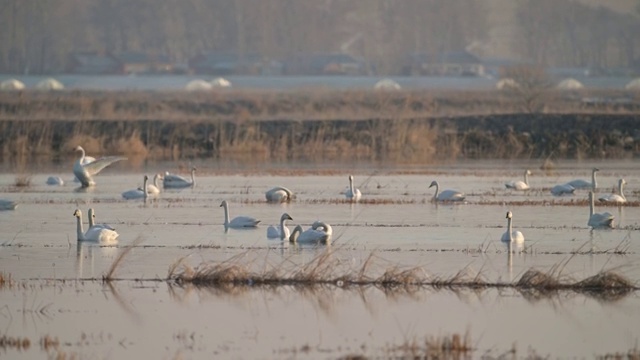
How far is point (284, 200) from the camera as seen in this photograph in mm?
25609

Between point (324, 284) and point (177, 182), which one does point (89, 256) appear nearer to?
point (324, 284)

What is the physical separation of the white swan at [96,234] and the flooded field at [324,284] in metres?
0.23

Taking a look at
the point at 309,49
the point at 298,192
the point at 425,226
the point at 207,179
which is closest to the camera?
the point at 425,226

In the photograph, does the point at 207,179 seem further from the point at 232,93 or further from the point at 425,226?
the point at 232,93

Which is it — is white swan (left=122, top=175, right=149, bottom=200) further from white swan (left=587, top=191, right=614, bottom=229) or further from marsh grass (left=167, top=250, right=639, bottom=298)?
marsh grass (left=167, top=250, right=639, bottom=298)

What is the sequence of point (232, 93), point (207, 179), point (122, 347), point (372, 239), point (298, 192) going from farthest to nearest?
point (232, 93) → point (207, 179) → point (298, 192) → point (372, 239) → point (122, 347)

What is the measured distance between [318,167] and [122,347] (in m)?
23.9

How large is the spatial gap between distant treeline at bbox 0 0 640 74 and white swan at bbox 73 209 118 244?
10337cm

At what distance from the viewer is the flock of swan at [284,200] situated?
18781 millimetres

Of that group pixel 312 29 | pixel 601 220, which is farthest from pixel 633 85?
pixel 312 29

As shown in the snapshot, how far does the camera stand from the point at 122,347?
39.7ft

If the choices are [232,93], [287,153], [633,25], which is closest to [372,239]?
[287,153]

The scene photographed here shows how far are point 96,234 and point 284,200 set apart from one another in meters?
7.01

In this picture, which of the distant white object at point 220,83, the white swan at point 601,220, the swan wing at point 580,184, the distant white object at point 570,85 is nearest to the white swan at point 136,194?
the swan wing at point 580,184
